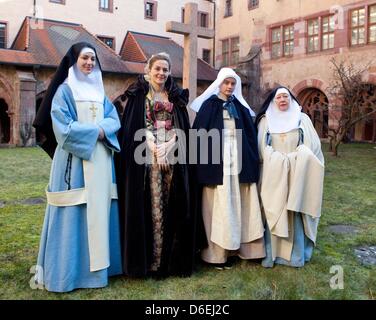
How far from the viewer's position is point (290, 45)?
68.6ft

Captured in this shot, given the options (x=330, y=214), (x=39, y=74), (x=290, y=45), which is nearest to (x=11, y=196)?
(x=330, y=214)

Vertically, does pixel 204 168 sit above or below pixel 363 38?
below

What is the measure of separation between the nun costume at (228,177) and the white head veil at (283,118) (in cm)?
22

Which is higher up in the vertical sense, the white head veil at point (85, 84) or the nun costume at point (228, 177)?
the white head veil at point (85, 84)

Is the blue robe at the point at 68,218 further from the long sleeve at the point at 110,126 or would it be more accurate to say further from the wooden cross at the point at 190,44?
the wooden cross at the point at 190,44

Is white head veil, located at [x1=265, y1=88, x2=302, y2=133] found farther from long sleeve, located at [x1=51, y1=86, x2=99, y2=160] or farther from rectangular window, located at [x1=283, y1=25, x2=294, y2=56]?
A: rectangular window, located at [x1=283, y1=25, x2=294, y2=56]

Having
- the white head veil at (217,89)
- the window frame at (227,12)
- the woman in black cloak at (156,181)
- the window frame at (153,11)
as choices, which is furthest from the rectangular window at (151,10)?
the woman in black cloak at (156,181)

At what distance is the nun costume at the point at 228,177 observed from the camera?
3902 millimetres

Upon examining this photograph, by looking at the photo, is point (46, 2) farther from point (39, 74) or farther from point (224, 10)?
point (224, 10)

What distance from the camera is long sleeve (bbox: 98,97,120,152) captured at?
136 inches

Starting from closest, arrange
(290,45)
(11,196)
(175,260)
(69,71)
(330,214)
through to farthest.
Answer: (69,71) → (175,260) → (330,214) → (11,196) → (290,45)

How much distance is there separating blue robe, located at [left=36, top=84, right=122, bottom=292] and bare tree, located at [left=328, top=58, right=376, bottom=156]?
39.5 feet

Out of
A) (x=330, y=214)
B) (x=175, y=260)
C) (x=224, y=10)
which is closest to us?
(x=175, y=260)
